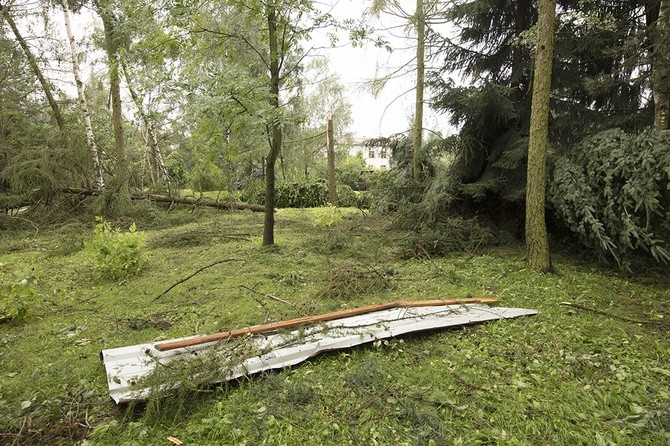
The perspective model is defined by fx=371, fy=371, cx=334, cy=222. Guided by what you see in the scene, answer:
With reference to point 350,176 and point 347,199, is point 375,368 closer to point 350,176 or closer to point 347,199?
point 347,199

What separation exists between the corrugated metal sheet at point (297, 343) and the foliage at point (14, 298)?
1.74 metres

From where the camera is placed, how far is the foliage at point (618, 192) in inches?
183

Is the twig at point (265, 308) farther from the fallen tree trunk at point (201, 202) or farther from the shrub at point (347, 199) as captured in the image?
the shrub at point (347, 199)

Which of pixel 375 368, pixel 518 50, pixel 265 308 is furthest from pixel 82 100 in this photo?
pixel 375 368

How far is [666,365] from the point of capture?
3031mm

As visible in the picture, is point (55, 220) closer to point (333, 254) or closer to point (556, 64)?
point (333, 254)

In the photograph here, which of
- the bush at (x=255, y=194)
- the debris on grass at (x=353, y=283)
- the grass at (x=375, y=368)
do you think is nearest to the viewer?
the grass at (x=375, y=368)

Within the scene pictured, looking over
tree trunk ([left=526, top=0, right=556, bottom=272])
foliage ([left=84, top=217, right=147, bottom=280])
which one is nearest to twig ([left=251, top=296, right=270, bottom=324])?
foliage ([left=84, top=217, right=147, bottom=280])

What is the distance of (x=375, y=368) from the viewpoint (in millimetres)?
3010

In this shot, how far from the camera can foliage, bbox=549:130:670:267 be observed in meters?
4.64

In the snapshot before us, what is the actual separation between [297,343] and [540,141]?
437cm

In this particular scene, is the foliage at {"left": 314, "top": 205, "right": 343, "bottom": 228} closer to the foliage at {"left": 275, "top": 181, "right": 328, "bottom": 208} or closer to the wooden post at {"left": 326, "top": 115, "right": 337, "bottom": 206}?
the wooden post at {"left": 326, "top": 115, "right": 337, "bottom": 206}

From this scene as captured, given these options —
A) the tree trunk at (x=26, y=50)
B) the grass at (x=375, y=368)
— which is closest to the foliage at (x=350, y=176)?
the tree trunk at (x=26, y=50)

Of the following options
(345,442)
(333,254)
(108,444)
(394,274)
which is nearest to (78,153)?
(333,254)
